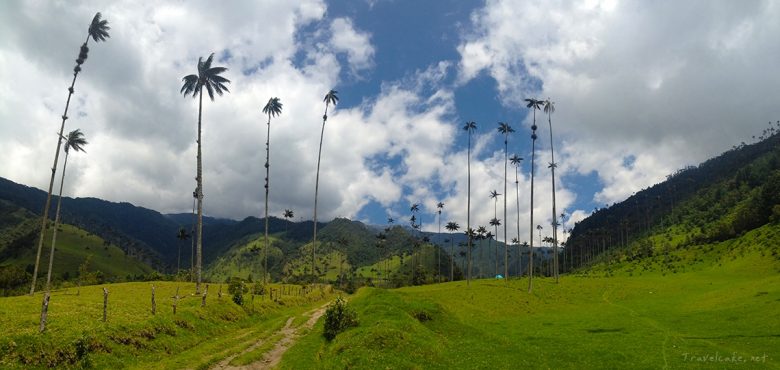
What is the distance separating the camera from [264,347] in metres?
37.4

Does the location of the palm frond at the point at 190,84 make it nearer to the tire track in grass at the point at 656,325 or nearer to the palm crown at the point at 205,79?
the palm crown at the point at 205,79

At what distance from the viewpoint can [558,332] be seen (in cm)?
4681

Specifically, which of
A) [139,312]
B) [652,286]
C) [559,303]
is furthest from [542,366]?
[652,286]

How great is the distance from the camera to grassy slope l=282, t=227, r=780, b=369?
30.6 metres

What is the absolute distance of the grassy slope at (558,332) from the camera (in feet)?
100

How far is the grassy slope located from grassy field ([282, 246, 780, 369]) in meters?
0.09

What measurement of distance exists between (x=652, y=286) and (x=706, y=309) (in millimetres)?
35152

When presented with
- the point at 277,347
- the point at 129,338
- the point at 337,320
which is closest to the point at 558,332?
the point at 337,320

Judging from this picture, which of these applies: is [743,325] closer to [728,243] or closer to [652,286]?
[652,286]

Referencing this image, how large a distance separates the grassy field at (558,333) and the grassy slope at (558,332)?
0.30 feet

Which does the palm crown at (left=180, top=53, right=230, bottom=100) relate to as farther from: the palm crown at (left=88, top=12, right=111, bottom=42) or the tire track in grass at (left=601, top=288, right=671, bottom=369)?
the tire track in grass at (left=601, top=288, right=671, bottom=369)

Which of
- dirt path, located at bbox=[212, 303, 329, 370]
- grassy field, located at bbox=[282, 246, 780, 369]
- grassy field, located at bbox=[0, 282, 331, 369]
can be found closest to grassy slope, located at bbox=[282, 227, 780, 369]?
grassy field, located at bbox=[282, 246, 780, 369]

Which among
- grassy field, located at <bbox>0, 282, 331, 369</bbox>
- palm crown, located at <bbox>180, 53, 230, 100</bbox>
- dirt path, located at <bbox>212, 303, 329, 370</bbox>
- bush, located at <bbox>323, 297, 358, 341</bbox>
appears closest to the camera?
grassy field, located at <bbox>0, 282, 331, 369</bbox>

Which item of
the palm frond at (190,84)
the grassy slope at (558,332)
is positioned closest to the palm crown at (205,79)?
the palm frond at (190,84)
